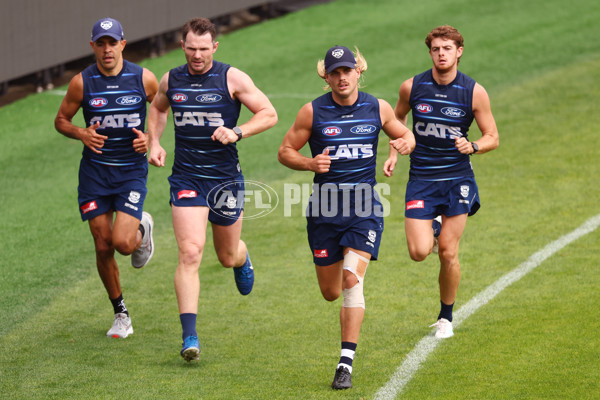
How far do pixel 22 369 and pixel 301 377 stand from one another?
7.88 feet

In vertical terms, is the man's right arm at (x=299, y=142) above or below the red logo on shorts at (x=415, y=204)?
above

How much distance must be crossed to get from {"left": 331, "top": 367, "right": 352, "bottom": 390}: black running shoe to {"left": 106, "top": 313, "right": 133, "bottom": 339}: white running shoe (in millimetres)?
2469

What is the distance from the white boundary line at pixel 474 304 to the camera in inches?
326

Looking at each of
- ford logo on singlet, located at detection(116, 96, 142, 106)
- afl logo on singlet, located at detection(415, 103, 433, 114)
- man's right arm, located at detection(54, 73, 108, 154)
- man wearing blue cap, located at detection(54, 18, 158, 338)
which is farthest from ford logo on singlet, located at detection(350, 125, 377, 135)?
man's right arm, located at detection(54, 73, 108, 154)

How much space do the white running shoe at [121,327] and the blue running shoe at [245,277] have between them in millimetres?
1160

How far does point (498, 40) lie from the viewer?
21.9 meters

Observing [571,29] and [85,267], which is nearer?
[85,267]

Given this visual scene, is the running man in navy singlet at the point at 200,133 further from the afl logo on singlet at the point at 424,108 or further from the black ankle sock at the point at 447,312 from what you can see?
the black ankle sock at the point at 447,312

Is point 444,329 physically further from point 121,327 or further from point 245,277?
point 121,327

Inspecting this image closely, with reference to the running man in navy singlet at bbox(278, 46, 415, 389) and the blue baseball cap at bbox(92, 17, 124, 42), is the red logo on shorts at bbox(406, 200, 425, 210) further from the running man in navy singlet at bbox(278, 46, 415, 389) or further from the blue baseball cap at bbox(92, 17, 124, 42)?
the blue baseball cap at bbox(92, 17, 124, 42)

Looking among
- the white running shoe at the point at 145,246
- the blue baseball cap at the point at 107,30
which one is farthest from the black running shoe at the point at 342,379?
the blue baseball cap at the point at 107,30

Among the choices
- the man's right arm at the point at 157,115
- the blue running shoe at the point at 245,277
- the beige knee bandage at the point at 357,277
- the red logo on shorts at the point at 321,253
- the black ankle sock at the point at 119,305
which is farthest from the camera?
the blue running shoe at the point at 245,277

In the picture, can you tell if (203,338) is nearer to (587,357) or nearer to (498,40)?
(587,357)

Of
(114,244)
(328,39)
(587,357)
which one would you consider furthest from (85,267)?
(328,39)
